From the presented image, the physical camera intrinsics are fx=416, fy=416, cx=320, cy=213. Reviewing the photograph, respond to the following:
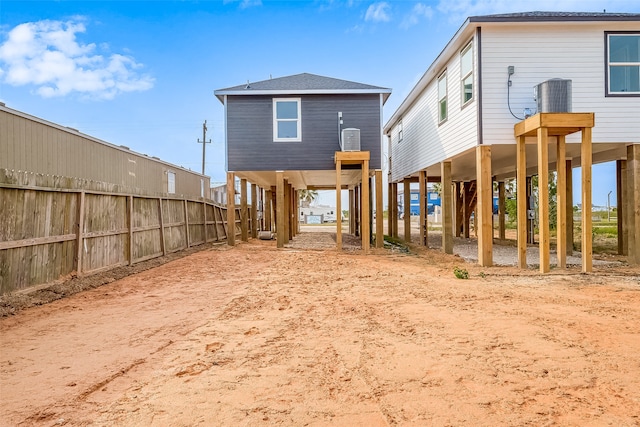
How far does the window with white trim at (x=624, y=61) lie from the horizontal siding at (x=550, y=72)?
0.17 metres

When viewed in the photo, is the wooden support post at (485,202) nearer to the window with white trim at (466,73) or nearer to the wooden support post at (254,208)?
the window with white trim at (466,73)

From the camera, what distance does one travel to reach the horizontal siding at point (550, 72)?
970 cm

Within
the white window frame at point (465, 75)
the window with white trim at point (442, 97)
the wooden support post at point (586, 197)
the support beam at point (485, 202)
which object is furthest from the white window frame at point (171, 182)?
the wooden support post at point (586, 197)

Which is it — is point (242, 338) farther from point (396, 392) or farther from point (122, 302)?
point (122, 302)

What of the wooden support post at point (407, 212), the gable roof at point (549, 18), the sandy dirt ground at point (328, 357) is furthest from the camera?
the wooden support post at point (407, 212)

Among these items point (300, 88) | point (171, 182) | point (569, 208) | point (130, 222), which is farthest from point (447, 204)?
point (171, 182)

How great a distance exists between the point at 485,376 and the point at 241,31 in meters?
18.4

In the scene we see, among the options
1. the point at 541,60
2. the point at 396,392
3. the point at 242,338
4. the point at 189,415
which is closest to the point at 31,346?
the point at 242,338

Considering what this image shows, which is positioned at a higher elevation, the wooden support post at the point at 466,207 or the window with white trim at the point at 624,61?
the window with white trim at the point at 624,61

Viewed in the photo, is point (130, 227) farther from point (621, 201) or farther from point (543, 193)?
point (621, 201)

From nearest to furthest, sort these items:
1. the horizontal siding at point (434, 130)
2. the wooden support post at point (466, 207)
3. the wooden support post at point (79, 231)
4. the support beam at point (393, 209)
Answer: the wooden support post at point (79, 231), the horizontal siding at point (434, 130), the support beam at point (393, 209), the wooden support post at point (466, 207)

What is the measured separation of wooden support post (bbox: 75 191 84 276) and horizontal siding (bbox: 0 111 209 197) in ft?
7.68

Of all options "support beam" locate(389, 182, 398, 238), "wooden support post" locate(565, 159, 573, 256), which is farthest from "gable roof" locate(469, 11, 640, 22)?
"support beam" locate(389, 182, 398, 238)

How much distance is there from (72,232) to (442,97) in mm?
10469
